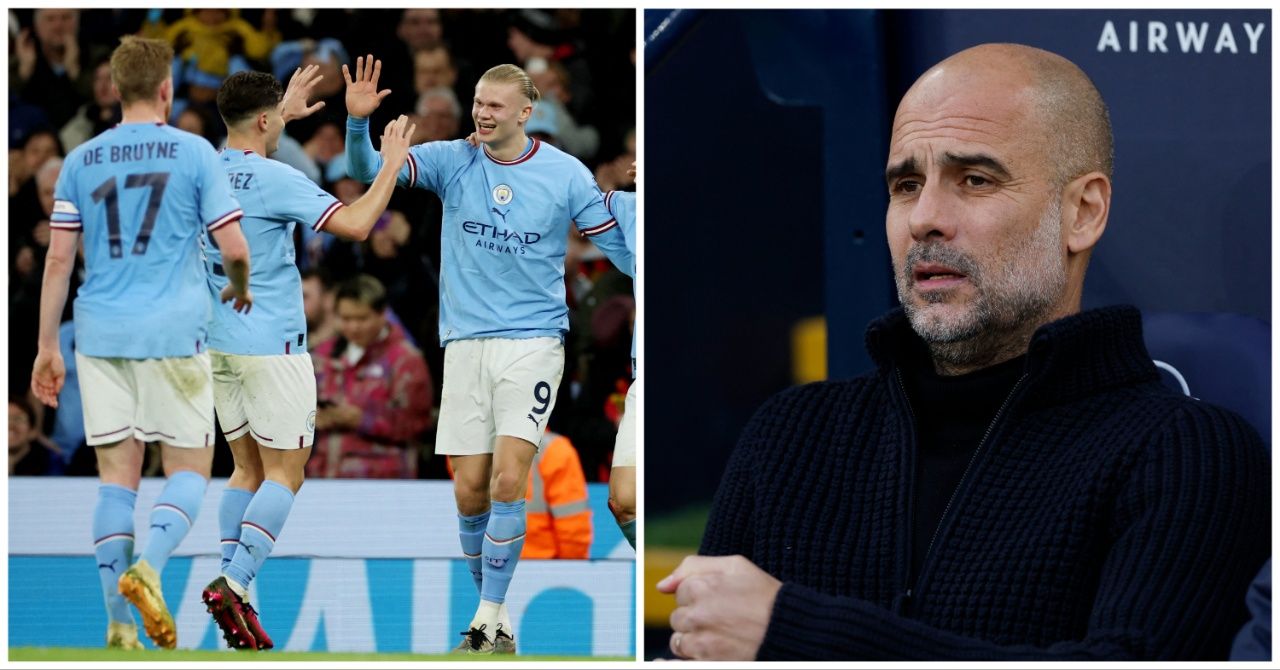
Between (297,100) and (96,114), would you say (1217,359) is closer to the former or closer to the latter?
(297,100)

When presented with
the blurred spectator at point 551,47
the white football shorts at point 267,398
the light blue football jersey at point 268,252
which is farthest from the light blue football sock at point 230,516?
the blurred spectator at point 551,47

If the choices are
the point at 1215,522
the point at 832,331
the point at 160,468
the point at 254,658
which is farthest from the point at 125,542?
the point at 1215,522

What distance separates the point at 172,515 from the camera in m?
2.67

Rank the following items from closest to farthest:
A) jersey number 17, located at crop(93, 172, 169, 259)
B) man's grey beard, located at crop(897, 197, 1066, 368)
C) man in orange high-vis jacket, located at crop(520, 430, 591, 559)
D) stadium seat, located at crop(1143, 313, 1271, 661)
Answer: man's grey beard, located at crop(897, 197, 1066, 368) → stadium seat, located at crop(1143, 313, 1271, 661) → jersey number 17, located at crop(93, 172, 169, 259) → man in orange high-vis jacket, located at crop(520, 430, 591, 559)

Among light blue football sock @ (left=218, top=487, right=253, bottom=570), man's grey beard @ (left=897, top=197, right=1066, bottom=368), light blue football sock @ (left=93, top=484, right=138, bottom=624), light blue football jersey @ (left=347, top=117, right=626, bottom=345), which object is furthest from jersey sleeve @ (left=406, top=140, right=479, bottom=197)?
man's grey beard @ (left=897, top=197, right=1066, bottom=368)

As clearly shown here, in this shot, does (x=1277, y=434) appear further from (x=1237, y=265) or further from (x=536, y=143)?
(x=536, y=143)

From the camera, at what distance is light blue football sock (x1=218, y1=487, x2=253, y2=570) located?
2717 millimetres

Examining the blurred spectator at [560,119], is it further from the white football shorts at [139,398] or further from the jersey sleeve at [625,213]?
the white football shorts at [139,398]

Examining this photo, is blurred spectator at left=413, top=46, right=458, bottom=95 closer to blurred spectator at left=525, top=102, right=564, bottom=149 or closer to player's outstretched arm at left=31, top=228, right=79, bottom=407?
blurred spectator at left=525, top=102, right=564, bottom=149

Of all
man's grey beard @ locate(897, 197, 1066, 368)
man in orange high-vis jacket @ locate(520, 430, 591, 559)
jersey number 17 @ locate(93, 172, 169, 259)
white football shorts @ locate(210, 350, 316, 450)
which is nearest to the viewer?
man's grey beard @ locate(897, 197, 1066, 368)

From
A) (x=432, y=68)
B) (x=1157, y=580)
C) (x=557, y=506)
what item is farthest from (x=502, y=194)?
(x=1157, y=580)

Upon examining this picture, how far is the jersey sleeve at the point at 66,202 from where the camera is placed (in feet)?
8.64

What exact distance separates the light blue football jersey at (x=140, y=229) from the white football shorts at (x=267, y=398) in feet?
0.36

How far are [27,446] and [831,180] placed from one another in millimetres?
1600
